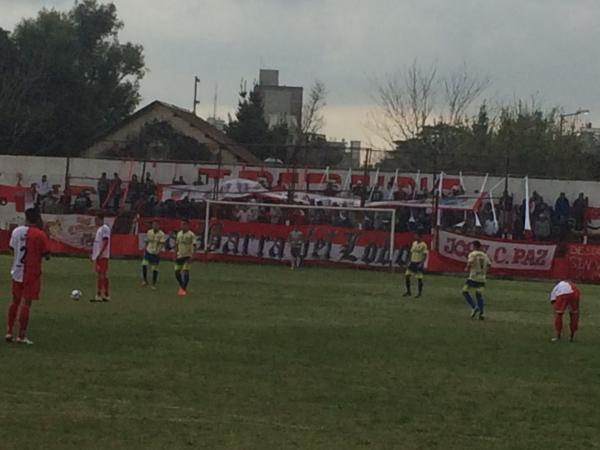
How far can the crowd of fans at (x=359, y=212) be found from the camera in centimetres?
4350

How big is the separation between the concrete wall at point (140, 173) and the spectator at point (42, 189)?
1.28 meters

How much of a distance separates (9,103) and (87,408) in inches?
2402

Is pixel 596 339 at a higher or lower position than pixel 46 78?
lower

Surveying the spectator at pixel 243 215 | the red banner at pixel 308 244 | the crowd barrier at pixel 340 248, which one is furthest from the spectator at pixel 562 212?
the spectator at pixel 243 215

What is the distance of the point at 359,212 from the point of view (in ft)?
144

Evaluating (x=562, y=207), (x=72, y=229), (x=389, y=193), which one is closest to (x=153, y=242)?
(x=72, y=229)

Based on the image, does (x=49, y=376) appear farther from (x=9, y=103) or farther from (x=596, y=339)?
(x=9, y=103)

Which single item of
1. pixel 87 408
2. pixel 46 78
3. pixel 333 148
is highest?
pixel 46 78

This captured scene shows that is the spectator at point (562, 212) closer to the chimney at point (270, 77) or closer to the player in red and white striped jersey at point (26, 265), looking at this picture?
the player in red and white striped jersey at point (26, 265)

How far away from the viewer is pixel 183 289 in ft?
88.7

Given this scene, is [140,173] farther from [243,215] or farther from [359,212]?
[359,212]

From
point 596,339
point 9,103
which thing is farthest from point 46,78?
point 596,339

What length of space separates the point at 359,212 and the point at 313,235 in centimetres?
245

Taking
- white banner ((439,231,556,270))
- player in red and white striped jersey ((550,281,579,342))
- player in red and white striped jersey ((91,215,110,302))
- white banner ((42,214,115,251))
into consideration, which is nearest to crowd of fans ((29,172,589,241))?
white banner ((439,231,556,270))
